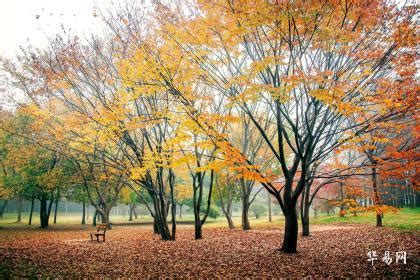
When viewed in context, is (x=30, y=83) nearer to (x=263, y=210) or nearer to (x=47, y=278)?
(x=47, y=278)

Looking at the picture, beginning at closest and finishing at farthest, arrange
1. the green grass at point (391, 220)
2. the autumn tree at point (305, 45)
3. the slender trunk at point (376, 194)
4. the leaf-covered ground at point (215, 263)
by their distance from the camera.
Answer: the leaf-covered ground at point (215, 263)
the autumn tree at point (305, 45)
the slender trunk at point (376, 194)
the green grass at point (391, 220)

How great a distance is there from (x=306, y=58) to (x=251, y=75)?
2.92 meters

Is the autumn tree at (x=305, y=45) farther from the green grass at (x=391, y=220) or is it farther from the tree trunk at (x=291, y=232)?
the green grass at (x=391, y=220)

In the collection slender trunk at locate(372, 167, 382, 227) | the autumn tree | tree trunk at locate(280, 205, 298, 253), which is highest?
the autumn tree

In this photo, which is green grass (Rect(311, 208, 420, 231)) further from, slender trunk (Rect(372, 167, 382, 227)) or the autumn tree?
the autumn tree

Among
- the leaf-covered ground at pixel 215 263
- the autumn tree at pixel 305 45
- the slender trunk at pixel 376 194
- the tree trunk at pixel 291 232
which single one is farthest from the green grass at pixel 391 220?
the autumn tree at pixel 305 45

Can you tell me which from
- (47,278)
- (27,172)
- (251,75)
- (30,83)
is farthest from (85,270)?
(27,172)

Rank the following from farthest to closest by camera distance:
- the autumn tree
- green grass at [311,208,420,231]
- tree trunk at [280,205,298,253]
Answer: green grass at [311,208,420,231]
tree trunk at [280,205,298,253]
the autumn tree

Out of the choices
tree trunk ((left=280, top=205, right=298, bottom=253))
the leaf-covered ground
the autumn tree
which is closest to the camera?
the leaf-covered ground

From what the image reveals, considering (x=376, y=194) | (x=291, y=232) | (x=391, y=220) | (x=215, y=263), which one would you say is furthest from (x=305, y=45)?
(x=391, y=220)

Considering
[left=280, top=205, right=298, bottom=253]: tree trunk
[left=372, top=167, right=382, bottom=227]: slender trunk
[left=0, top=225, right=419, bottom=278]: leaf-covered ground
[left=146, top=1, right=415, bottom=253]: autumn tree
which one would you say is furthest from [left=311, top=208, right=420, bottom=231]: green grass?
[left=146, top=1, right=415, bottom=253]: autumn tree

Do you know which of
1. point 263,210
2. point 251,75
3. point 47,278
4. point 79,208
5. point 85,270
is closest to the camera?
point 47,278

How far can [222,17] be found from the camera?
11.2 meters

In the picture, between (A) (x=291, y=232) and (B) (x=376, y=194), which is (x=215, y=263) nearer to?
(A) (x=291, y=232)
